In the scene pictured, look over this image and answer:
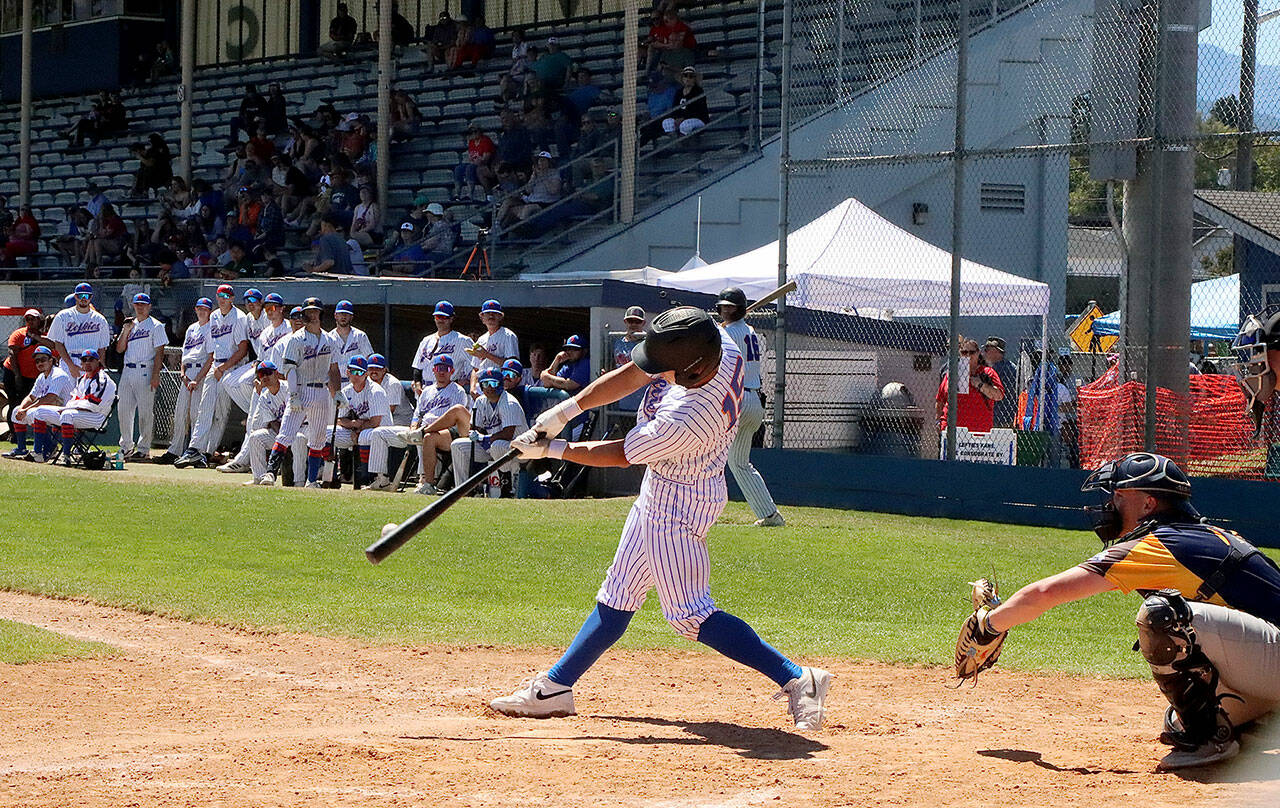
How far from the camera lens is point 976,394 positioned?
1541 centimetres

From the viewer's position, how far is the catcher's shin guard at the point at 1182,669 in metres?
5.02

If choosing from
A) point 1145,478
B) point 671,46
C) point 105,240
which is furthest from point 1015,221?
point 105,240

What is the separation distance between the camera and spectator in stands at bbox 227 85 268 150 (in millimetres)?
29625

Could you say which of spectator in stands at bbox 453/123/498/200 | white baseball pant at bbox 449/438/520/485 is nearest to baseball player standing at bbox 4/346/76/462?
white baseball pant at bbox 449/438/520/485

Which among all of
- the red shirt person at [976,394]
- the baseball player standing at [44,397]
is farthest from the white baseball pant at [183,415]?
the red shirt person at [976,394]

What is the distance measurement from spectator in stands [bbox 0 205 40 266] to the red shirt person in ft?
67.9

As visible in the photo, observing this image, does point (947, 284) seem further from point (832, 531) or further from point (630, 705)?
point (630, 705)

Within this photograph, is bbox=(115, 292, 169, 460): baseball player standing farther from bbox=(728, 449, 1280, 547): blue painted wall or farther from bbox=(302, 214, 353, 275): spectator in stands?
bbox=(728, 449, 1280, 547): blue painted wall

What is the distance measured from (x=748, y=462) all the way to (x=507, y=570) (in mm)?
2819

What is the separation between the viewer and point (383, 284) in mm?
19438

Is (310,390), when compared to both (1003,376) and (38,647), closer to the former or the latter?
(1003,376)

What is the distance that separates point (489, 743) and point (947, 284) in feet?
40.5

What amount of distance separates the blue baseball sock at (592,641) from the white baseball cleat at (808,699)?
69 cm

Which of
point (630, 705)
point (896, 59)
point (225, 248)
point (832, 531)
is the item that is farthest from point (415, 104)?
point (630, 705)
